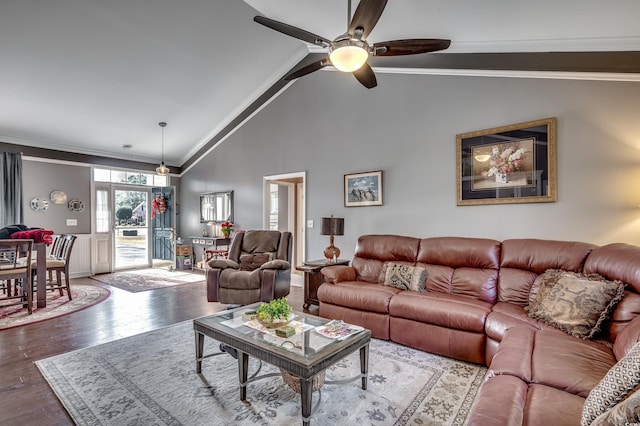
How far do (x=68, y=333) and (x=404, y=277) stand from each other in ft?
12.0

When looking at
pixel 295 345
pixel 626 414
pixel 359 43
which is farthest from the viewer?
pixel 359 43

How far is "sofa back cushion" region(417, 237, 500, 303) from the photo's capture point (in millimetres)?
3115

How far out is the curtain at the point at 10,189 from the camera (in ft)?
18.1

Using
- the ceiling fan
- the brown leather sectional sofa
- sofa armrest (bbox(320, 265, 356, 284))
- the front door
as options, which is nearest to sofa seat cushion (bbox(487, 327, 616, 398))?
the brown leather sectional sofa

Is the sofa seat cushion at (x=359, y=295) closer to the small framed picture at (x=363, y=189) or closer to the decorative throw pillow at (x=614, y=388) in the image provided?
the small framed picture at (x=363, y=189)

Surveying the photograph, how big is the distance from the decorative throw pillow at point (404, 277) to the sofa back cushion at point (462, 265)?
103mm

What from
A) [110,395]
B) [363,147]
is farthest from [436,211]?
[110,395]

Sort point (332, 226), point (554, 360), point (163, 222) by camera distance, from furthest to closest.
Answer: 1. point (163, 222)
2. point (332, 226)
3. point (554, 360)

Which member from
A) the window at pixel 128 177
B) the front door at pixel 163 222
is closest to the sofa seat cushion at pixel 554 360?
the front door at pixel 163 222

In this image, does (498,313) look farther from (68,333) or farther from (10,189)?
(10,189)

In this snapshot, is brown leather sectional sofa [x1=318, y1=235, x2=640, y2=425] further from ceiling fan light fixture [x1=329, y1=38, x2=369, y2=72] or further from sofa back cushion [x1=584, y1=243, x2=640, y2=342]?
ceiling fan light fixture [x1=329, y1=38, x2=369, y2=72]

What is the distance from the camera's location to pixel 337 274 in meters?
3.73

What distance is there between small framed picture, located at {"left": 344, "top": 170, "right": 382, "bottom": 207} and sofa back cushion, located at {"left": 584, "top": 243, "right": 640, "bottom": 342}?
8.13 ft

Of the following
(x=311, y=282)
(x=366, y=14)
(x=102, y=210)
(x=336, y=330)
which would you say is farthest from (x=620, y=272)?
(x=102, y=210)
